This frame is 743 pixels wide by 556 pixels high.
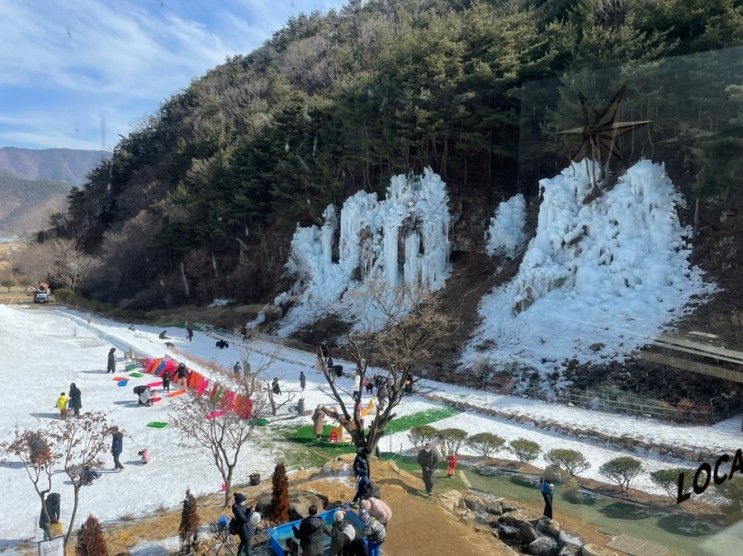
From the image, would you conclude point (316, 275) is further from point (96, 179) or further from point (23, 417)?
point (96, 179)

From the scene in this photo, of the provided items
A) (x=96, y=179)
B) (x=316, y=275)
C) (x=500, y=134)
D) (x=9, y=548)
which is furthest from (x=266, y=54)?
(x=9, y=548)

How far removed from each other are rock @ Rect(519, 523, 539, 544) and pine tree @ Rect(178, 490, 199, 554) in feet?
17.8

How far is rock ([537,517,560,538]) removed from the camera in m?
8.83

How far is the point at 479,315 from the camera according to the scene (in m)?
24.0

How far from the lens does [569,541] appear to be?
852 cm

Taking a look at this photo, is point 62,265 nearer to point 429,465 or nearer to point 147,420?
point 147,420

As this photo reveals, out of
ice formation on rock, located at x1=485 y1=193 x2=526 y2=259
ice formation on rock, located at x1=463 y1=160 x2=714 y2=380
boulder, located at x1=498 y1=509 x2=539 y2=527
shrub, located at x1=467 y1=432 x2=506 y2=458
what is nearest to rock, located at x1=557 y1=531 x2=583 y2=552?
boulder, located at x1=498 y1=509 x2=539 y2=527

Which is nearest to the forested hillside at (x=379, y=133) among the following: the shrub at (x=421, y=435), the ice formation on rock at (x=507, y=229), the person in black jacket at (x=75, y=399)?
the ice formation on rock at (x=507, y=229)

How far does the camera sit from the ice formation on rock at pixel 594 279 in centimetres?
1866

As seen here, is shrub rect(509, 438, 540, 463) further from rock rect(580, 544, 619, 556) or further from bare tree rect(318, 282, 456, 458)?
rock rect(580, 544, 619, 556)

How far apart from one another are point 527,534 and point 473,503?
1596mm

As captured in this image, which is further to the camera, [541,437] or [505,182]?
[505,182]

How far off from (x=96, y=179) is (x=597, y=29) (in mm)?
66032

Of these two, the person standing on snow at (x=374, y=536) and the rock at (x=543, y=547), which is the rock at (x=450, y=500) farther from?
the person standing on snow at (x=374, y=536)
